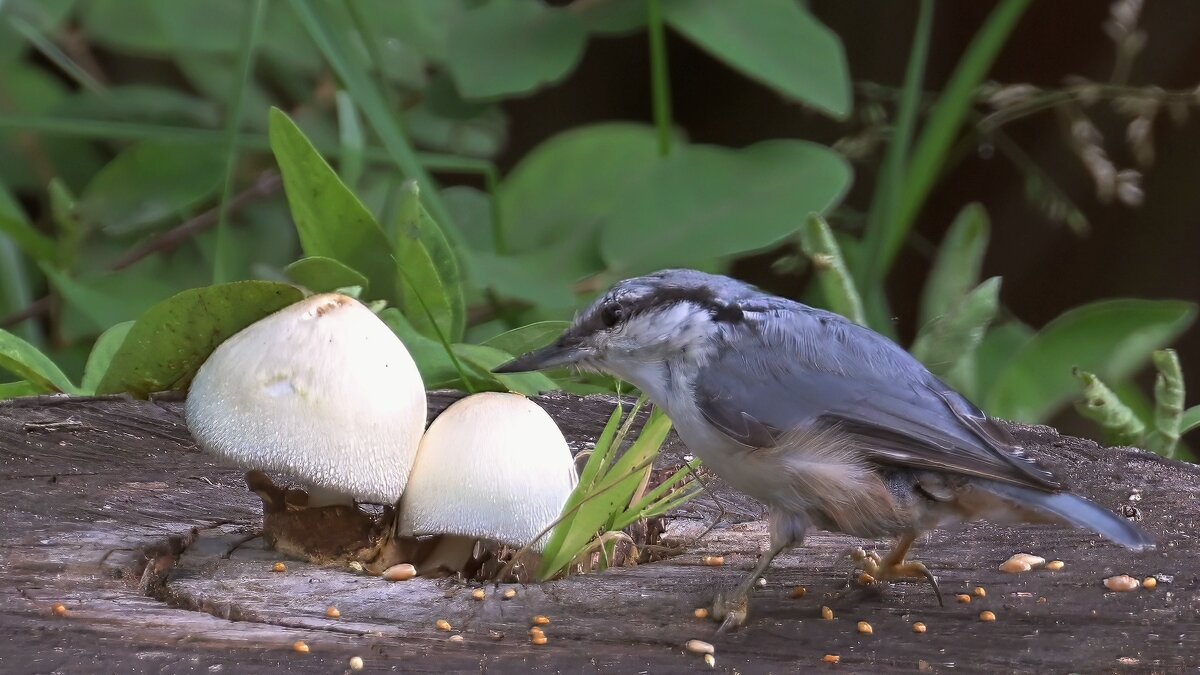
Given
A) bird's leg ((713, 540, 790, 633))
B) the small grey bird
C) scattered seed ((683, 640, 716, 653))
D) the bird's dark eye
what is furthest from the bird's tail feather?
the bird's dark eye

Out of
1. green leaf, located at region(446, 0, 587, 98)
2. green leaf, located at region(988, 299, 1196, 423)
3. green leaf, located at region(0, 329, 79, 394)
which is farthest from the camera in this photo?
green leaf, located at region(446, 0, 587, 98)

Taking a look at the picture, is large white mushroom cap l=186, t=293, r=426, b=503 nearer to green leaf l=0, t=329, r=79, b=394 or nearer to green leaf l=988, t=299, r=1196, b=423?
green leaf l=0, t=329, r=79, b=394

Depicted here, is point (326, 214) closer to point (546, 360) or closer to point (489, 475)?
Result: point (546, 360)

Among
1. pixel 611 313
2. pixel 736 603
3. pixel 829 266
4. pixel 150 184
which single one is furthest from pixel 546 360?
pixel 150 184

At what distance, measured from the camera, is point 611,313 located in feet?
4.91

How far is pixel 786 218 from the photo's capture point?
6.82 feet

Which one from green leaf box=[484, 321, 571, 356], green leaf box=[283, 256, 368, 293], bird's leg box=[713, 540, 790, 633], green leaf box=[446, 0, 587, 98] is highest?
green leaf box=[446, 0, 587, 98]

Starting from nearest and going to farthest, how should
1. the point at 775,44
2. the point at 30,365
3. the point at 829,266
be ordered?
1. the point at 30,365
2. the point at 829,266
3. the point at 775,44

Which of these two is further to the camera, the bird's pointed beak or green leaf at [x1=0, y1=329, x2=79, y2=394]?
green leaf at [x1=0, y1=329, x2=79, y2=394]

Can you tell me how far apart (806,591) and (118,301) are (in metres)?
1.46

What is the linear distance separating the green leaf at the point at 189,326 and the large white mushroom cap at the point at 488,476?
0.26m

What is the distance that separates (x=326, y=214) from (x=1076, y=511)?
3.58ft

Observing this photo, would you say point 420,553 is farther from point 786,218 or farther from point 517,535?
point 786,218

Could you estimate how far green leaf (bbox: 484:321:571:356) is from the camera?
70.0 inches
